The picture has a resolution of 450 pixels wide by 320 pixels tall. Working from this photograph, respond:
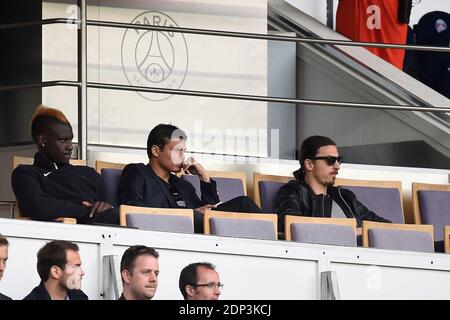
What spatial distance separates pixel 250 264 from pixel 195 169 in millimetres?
975

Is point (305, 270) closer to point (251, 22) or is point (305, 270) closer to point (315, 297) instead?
point (315, 297)

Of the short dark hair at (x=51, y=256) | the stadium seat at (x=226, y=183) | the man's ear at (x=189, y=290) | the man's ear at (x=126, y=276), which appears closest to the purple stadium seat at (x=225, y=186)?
the stadium seat at (x=226, y=183)

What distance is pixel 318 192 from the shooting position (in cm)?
732

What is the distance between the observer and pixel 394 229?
689 cm

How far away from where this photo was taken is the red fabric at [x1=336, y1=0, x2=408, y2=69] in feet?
33.1

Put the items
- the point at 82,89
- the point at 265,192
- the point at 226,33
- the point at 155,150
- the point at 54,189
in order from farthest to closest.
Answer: the point at 226,33 < the point at 82,89 < the point at 265,192 < the point at 155,150 < the point at 54,189

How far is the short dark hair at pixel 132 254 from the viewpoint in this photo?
5.91 meters

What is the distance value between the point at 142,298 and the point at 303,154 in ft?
5.76

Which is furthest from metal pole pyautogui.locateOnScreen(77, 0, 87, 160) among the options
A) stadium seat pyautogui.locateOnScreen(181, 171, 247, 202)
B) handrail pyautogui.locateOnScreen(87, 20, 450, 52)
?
stadium seat pyautogui.locateOnScreen(181, 171, 247, 202)

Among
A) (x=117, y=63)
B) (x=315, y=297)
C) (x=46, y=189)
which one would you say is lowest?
(x=315, y=297)

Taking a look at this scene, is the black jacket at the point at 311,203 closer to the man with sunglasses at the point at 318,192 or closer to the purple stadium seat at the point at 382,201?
the man with sunglasses at the point at 318,192

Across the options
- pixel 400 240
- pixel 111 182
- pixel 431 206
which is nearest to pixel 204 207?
pixel 111 182

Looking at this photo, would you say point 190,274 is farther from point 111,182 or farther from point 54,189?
point 111,182
